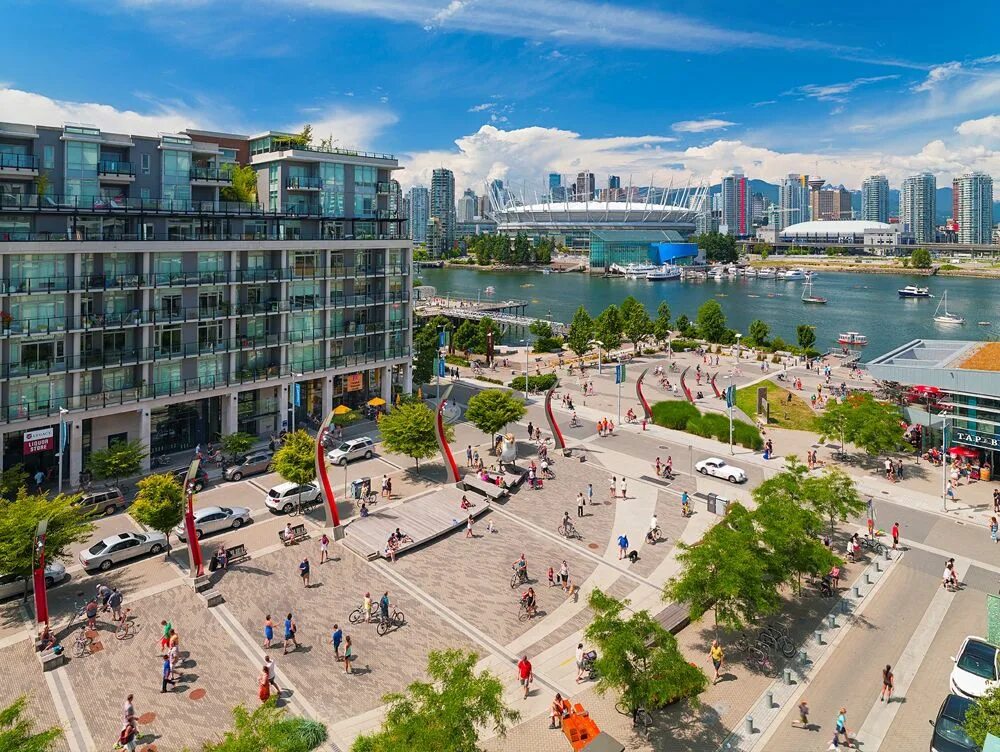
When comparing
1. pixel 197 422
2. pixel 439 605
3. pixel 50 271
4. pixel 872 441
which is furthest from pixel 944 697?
pixel 50 271

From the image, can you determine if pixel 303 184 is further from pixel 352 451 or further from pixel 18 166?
pixel 352 451

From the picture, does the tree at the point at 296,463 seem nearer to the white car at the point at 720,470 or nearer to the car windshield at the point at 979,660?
the white car at the point at 720,470

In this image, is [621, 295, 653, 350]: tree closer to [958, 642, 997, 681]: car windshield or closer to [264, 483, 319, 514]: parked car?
[264, 483, 319, 514]: parked car

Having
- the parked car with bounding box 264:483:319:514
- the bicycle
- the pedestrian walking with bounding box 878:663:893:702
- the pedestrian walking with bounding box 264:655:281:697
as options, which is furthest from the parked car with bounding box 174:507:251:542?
the pedestrian walking with bounding box 878:663:893:702

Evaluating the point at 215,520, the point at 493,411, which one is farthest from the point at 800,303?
the point at 215,520

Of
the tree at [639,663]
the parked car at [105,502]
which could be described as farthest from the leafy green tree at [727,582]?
the parked car at [105,502]

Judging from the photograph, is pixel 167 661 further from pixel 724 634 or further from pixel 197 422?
pixel 197 422
